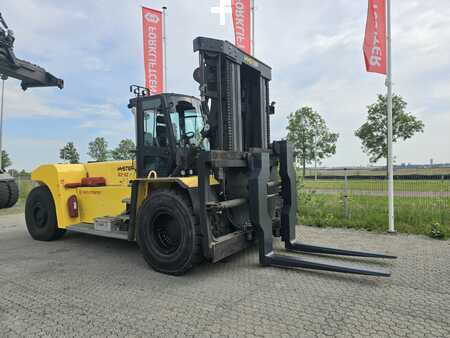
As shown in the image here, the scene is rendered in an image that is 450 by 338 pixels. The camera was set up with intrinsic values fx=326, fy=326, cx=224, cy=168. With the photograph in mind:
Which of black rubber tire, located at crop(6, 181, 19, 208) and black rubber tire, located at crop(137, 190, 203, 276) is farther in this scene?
black rubber tire, located at crop(6, 181, 19, 208)

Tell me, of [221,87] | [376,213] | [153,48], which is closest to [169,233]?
Answer: [221,87]

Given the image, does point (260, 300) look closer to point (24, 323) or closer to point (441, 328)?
point (441, 328)

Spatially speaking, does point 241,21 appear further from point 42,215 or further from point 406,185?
point 42,215

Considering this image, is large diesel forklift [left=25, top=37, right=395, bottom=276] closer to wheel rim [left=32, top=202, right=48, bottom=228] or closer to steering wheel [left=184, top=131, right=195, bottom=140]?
steering wheel [left=184, top=131, right=195, bottom=140]

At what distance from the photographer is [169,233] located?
4926 millimetres

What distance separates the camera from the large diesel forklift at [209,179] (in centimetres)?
Result: 456

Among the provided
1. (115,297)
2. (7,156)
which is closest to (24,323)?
(115,297)

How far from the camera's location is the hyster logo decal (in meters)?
11.9

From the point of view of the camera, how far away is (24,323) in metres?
3.32

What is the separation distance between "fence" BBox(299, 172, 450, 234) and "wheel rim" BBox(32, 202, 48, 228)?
6.21 m

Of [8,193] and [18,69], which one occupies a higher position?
[18,69]

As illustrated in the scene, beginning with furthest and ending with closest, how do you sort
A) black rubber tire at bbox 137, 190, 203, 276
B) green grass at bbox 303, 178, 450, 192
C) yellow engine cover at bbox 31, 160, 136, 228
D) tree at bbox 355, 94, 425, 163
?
tree at bbox 355, 94, 425, 163, green grass at bbox 303, 178, 450, 192, yellow engine cover at bbox 31, 160, 136, 228, black rubber tire at bbox 137, 190, 203, 276

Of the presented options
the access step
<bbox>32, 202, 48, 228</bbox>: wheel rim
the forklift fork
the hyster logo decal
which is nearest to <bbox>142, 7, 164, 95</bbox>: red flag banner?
the hyster logo decal

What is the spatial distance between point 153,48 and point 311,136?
76.0ft
